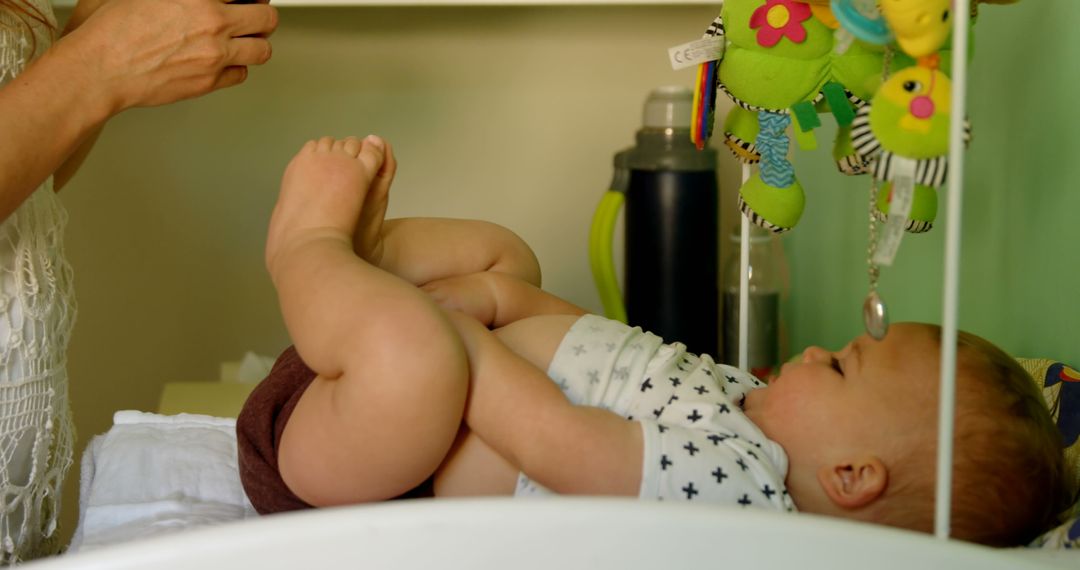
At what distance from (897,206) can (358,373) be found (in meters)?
0.33

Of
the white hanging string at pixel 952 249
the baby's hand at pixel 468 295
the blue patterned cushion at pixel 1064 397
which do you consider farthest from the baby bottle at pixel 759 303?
the white hanging string at pixel 952 249

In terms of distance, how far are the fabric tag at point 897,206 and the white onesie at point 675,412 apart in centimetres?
18

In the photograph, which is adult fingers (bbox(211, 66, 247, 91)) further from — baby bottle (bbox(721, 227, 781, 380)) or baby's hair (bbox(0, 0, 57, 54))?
baby bottle (bbox(721, 227, 781, 380))

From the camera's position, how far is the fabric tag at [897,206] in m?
0.63

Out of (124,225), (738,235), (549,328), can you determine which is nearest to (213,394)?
(124,225)

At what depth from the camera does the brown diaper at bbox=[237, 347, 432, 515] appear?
820mm

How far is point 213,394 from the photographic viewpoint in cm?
166

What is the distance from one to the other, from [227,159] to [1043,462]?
1505 millimetres

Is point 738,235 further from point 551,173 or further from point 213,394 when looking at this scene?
point 213,394

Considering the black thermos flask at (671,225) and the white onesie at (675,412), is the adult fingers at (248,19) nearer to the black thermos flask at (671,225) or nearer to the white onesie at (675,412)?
the white onesie at (675,412)

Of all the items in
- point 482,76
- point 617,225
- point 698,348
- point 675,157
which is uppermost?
point 482,76

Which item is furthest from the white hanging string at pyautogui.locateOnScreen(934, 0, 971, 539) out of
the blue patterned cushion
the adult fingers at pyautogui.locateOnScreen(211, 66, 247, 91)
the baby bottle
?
the baby bottle

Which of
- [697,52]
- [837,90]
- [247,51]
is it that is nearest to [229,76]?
[247,51]

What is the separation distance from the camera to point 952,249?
0.56 m
